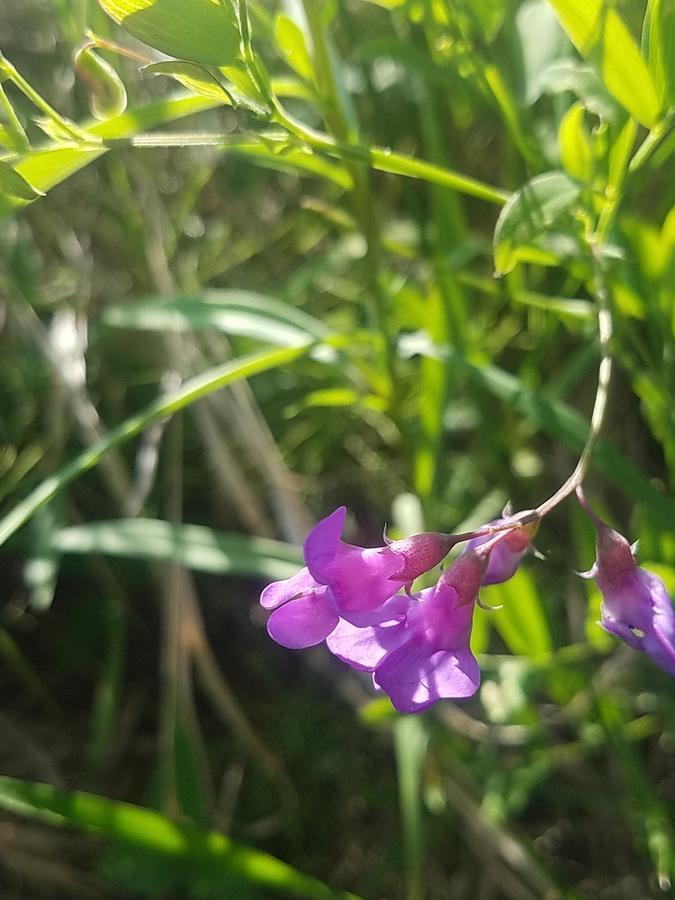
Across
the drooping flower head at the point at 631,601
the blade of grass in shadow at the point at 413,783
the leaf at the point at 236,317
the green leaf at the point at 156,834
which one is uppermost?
the leaf at the point at 236,317

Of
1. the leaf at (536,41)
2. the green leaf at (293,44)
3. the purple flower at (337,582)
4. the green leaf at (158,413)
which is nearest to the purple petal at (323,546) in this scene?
the purple flower at (337,582)

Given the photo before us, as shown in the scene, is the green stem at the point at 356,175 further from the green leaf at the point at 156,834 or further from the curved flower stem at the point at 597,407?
the green leaf at the point at 156,834

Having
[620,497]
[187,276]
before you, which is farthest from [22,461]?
[620,497]

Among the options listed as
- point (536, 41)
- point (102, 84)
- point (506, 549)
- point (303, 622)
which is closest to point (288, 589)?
point (303, 622)

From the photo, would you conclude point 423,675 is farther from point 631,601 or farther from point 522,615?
point 522,615

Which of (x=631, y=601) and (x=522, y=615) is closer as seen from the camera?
(x=631, y=601)

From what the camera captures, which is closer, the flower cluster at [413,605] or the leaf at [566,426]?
the flower cluster at [413,605]
